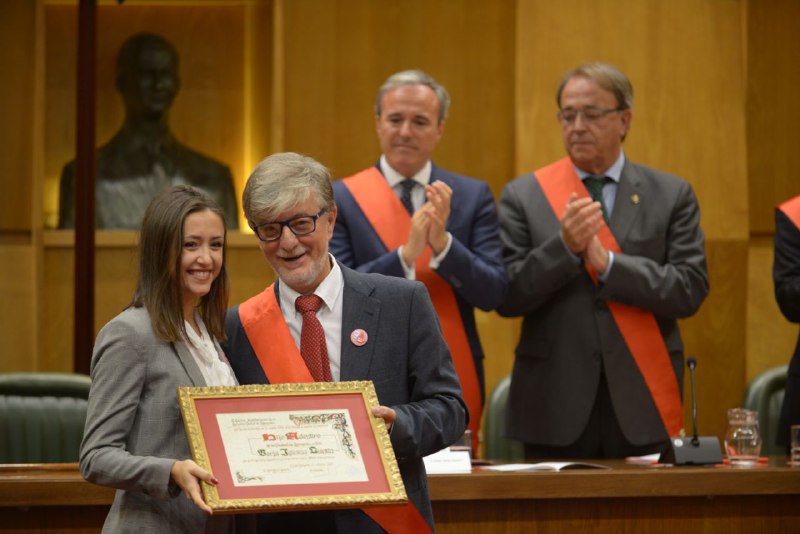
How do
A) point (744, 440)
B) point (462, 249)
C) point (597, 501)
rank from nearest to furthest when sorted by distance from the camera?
point (597, 501)
point (744, 440)
point (462, 249)

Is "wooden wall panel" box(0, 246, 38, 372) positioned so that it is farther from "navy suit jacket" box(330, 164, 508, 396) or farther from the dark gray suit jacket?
the dark gray suit jacket

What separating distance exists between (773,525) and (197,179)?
342cm

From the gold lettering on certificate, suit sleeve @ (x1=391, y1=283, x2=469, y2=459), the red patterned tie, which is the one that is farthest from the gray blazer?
suit sleeve @ (x1=391, y1=283, x2=469, y2=459)

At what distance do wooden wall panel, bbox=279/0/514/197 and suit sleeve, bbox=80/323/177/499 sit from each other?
3.45 m

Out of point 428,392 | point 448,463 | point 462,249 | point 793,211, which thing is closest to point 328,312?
point 428,392

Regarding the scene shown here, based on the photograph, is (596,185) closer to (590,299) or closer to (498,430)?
(590,299)

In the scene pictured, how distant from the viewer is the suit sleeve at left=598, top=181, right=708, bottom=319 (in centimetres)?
368

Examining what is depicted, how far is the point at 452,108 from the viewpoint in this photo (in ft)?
18.7

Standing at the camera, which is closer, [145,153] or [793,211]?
[793,211]

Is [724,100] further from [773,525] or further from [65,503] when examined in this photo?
[65,503]

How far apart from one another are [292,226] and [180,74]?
12.0 ft

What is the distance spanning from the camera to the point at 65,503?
2795 mm

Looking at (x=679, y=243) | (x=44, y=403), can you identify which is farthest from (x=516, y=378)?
(x=44, y=403)

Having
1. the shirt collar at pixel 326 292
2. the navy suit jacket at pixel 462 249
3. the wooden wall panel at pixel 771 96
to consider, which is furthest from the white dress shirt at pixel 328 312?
the wooden wall panel at pixel 771 96
